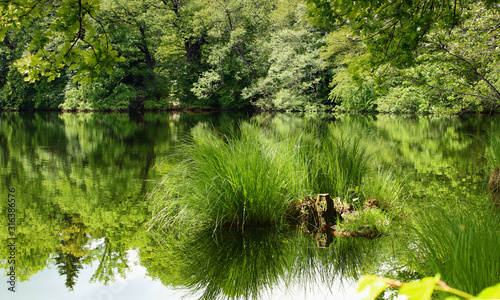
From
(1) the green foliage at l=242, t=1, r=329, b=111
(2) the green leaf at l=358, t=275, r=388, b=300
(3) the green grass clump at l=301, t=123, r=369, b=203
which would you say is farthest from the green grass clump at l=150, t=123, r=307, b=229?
(1) the green foliage at l=242, t=1, r=329, b=111

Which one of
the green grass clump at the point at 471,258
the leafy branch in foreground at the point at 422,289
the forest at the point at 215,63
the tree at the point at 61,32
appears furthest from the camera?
the forest at the point at 215,63

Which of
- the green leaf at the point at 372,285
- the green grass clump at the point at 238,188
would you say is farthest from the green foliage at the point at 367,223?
the green leaf at the point at 372,285

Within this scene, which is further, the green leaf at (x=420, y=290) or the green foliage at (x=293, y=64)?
the green foliage at (x=293, y=64)

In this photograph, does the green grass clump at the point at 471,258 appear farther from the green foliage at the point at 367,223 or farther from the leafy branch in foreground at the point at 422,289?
the leafy branch in foreground at the point at 422,289

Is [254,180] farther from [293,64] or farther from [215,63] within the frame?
[215,63]

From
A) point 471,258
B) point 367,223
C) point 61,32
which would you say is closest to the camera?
point 471,258

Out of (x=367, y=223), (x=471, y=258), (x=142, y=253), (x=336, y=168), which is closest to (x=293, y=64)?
(x=336, y=168)

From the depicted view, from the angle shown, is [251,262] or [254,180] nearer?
[251,262]

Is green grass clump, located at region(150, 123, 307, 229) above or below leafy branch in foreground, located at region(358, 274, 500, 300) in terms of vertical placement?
below

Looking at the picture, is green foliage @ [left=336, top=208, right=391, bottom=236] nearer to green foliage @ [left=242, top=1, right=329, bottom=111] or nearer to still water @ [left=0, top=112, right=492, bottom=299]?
still water @ [left=0, top=112, right=492, bottom=299]

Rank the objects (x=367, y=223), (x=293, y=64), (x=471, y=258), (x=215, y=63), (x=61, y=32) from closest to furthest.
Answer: (x=471, y=258), (x=61, y=32), (x=367, y=223), (x=293, y=64), (x=215, y=63)

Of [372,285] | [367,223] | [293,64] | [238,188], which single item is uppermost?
[293,64]

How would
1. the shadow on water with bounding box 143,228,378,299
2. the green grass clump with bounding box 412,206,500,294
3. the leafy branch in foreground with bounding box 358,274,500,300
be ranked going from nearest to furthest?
the leafy branch in foreground with bounding box 358,274,500,300, the green grass clump with bounding box 412,206,500,294, the shadow on water with bounding box 143,228,378,299

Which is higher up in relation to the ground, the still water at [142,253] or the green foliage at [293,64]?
the green foliage at [293,64]
